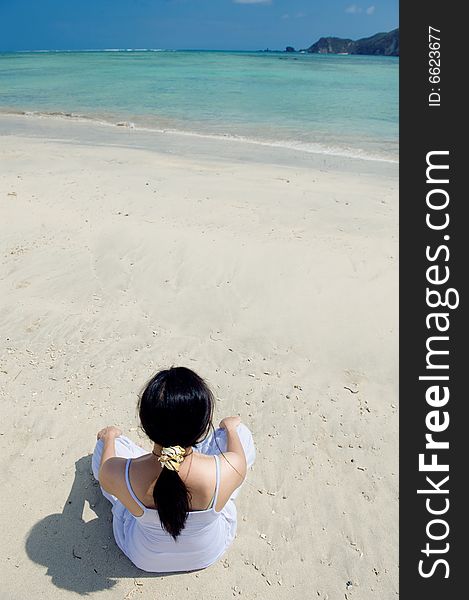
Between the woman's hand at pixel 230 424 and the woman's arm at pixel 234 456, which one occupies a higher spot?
the woman's hand at pixel 230 424

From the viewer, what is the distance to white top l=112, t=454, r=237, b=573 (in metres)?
2.06

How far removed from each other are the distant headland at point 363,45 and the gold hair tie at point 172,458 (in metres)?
122

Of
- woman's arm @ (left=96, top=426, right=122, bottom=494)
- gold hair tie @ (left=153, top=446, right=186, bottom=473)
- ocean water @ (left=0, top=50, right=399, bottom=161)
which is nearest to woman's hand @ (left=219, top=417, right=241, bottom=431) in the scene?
woman's arm @ (left=96, top=426, right=122, bottom=494)

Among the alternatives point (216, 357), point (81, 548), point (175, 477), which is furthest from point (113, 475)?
point (216, 357)

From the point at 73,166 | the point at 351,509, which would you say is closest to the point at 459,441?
the point at 351,509

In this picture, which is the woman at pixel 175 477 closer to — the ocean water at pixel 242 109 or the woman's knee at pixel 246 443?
the woman's knee at pixel 246 443

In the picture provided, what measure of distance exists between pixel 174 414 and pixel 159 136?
12.4 metres

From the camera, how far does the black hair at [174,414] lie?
1.73 m

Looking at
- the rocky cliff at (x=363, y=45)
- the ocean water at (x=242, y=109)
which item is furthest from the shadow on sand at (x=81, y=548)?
the rocky cliff at (x=363, y=45)

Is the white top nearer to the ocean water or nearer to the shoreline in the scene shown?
the shoreline

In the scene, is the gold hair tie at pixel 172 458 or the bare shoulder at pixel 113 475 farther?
the bare shoulder at pixel 113 475

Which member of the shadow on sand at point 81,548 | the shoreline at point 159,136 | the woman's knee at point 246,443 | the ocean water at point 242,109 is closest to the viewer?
the shadow on sand at point 81,548

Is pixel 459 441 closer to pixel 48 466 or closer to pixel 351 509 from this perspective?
pixel 351 509

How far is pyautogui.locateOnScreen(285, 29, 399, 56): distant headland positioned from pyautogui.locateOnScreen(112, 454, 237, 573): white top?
121885 millimetres
